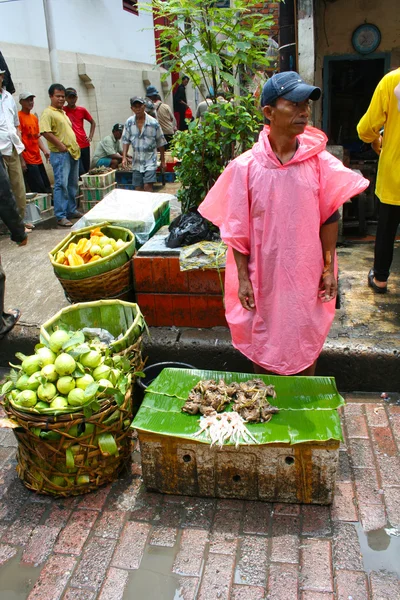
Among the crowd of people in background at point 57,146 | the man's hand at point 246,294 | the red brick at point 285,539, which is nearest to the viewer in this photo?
the red brick at point 285,539

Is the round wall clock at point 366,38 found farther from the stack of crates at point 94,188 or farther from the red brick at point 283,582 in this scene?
the red brick at point 283,582

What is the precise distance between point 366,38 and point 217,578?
24.9 feet

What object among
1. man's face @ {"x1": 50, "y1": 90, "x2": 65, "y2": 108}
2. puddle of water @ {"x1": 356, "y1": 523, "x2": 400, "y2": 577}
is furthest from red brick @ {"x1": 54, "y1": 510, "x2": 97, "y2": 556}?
man's face @ {"x1": 50, "y1": 90, "x2": 65, "y2": 108}

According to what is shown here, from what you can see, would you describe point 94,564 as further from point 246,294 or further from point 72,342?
point 246,294

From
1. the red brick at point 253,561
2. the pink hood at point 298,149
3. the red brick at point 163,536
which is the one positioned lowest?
the red brick at point 253,561

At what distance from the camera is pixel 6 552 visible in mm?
2883

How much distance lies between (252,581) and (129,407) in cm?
122

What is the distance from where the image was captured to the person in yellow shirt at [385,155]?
14.6 ft

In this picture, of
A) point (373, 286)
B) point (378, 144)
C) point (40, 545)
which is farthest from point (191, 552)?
point (378, 144)

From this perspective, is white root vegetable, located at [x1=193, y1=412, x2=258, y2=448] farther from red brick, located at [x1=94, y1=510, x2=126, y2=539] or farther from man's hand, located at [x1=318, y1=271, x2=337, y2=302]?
man's hand, located at [x1=318, y1=271, x2=337, y2=302]

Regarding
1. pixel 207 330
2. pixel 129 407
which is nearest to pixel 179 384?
pixel 129 407

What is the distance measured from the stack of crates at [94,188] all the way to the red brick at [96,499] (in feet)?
19.8

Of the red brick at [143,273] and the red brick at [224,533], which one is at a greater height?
the red brick at [143,273]

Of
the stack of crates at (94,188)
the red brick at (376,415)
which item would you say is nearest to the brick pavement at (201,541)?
the red brick at (376,415)
